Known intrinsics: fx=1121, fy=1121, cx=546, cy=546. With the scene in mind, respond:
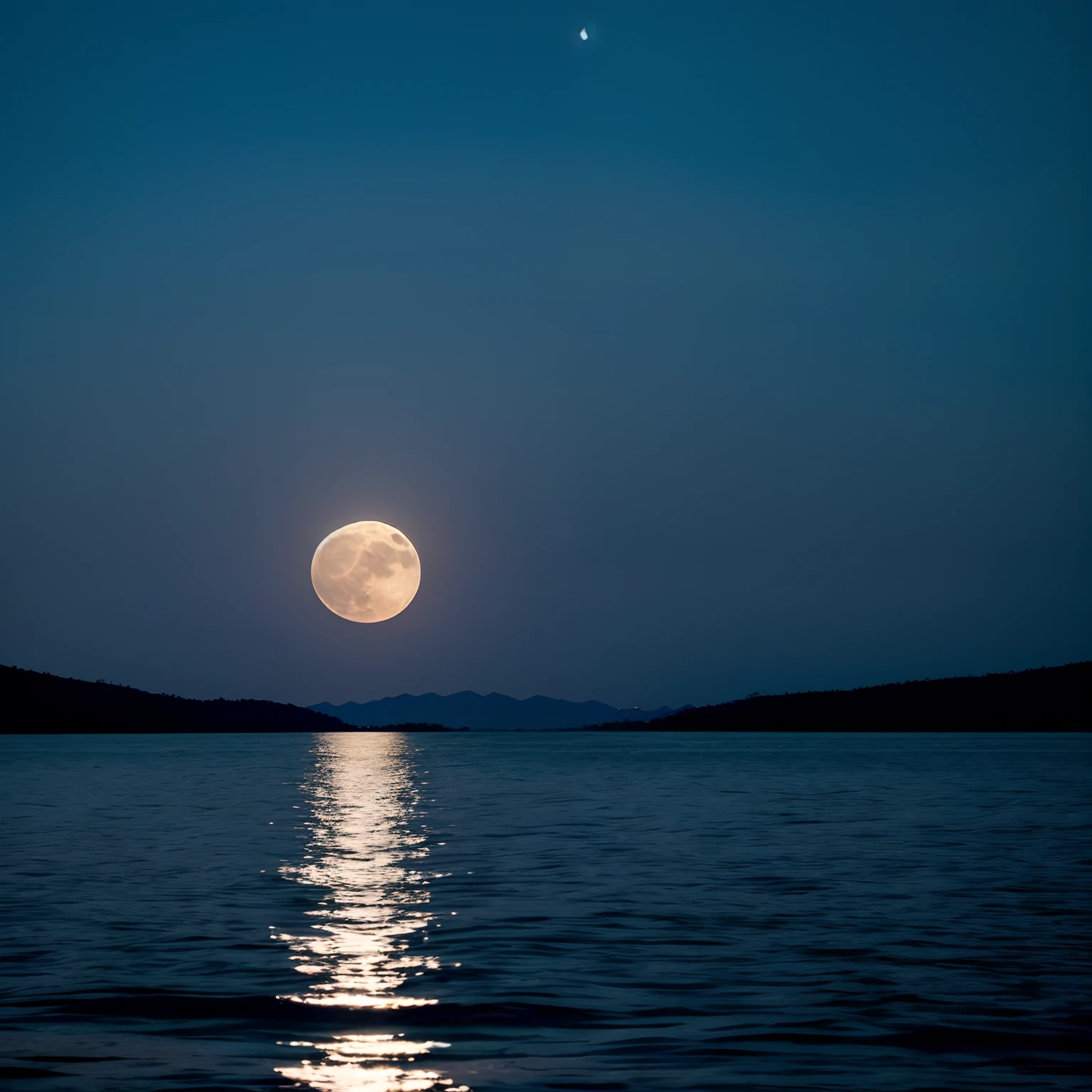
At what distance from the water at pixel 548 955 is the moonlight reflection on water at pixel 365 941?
83mm

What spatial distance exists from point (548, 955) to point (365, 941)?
3.71 metres

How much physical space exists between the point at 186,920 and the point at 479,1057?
11.0m

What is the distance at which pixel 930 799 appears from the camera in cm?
5728

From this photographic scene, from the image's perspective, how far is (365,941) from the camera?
778 inches

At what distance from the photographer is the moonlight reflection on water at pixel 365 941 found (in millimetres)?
11578

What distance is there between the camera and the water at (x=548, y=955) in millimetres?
11914

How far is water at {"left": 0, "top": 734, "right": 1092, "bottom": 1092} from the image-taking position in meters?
11.9

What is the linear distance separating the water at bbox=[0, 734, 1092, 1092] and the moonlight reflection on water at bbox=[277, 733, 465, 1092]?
0.27 feet

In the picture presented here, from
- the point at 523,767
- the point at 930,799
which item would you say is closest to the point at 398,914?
the point at 930,799

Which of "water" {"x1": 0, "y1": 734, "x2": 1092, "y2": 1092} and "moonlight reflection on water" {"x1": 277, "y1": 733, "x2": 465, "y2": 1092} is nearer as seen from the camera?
"moonlight reflection on water" {"x1": 277, "y1": 733, "x2": 465, "y2": 1092}

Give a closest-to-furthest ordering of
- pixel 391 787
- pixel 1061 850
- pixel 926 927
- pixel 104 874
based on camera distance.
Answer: pixel 926 927 < pixel 104 874 < pixel 1061 850 < pixel 391 787

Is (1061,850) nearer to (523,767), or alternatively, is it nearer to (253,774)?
(253,774)

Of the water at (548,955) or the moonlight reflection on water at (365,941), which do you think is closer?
the moonlight reflection on water at (365,941)

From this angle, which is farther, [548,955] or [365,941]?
[365,941]
